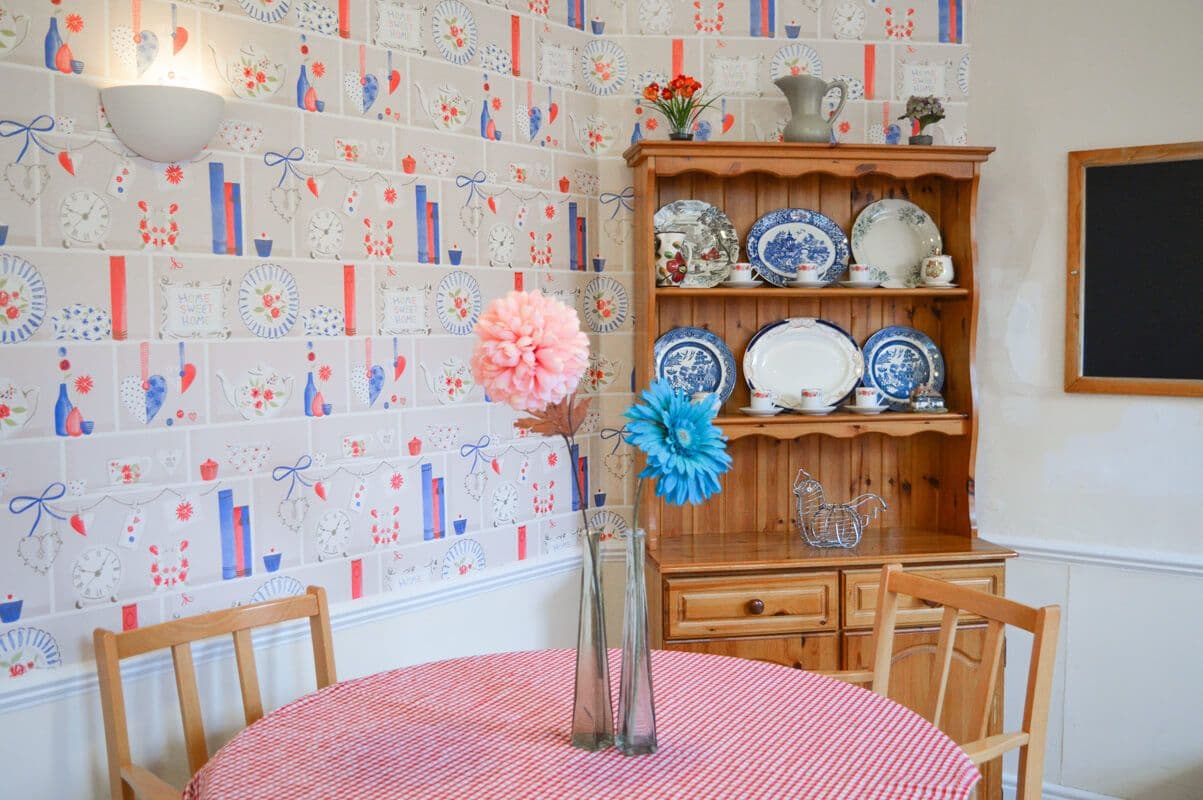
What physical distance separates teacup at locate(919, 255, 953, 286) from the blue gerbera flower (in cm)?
178

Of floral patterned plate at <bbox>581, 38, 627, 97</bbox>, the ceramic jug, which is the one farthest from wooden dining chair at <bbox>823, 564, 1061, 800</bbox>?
floral patterned plate at <bbox>581, 38, 627, 97</bbox>

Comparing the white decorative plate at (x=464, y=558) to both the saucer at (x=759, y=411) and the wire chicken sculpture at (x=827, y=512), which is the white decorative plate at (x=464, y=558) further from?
the wire chicken sculpture at (x=827, y=512)

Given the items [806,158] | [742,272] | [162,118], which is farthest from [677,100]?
[162,118]

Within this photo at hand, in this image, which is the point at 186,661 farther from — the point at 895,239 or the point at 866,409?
the point at 895,239

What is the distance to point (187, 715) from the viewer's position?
1.90 m

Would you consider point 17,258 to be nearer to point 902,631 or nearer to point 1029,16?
point 902,631

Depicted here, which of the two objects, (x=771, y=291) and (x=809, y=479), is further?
(x=809, y=479)

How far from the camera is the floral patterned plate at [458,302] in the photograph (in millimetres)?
2625

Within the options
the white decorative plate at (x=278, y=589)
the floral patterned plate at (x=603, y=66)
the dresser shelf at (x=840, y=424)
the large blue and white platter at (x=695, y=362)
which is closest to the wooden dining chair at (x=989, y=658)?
the dresser shelf at (x=840, y=424)

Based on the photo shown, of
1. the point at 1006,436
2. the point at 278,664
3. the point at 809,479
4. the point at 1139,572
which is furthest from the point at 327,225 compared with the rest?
the point at 1139,572

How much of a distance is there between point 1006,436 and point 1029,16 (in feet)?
4.03

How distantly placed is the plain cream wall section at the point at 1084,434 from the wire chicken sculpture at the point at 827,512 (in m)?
0.34

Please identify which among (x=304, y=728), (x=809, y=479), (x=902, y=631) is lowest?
(x=902, y=631)

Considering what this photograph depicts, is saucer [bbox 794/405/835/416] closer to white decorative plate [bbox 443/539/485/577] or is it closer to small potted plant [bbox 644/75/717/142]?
small potted plant [bbox 644/75/717/142]
